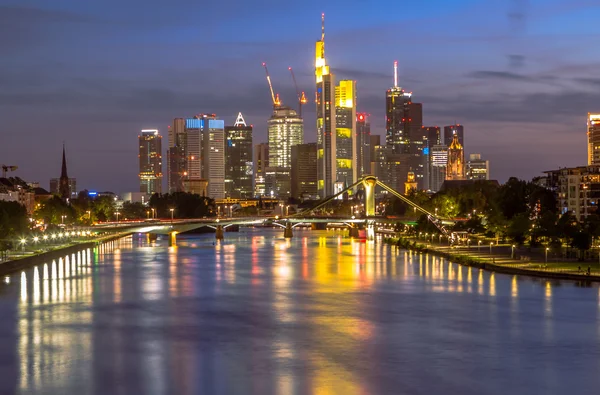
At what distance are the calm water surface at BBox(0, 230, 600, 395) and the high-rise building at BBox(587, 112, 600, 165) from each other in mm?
106636

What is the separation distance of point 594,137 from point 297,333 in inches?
5305

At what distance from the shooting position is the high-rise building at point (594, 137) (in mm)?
155375

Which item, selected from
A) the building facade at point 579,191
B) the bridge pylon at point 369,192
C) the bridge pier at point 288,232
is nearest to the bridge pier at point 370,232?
the bridge pylon at point 369,192

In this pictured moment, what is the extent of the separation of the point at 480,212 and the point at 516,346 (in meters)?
80.1

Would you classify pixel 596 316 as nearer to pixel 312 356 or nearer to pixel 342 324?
pixel 342 324

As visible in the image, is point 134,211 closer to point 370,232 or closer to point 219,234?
point 370,232

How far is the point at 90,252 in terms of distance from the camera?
260 ft

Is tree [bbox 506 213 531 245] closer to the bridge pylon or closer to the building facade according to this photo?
the building facade

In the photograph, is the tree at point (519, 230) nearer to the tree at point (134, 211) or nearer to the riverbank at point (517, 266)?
the riverbank at point (517, 266)

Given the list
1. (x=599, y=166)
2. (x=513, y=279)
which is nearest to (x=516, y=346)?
(x=513, y=279)

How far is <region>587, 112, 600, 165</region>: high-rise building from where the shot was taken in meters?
155

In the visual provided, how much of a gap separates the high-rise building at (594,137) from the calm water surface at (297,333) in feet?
350

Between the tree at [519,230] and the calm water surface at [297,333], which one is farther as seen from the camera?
the tree at [519,230]

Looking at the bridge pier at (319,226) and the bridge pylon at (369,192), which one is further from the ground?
the bridge pylon at (369,192)
